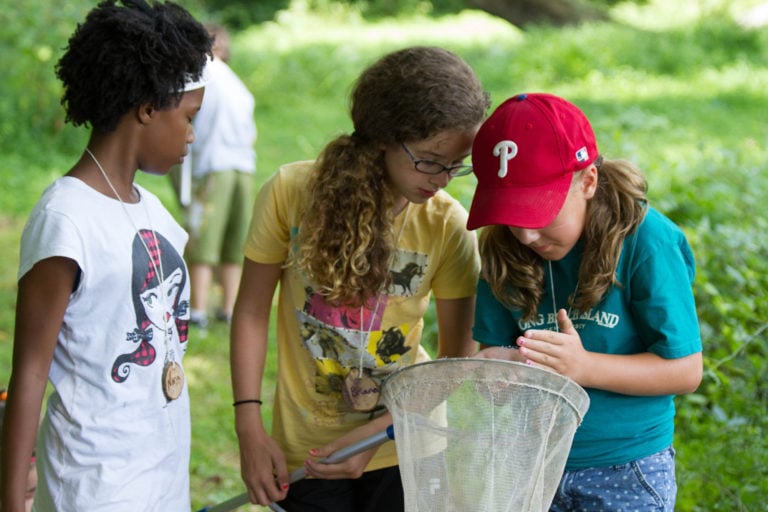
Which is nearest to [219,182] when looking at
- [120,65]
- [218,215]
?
[218,215]

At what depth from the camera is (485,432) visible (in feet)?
6.37

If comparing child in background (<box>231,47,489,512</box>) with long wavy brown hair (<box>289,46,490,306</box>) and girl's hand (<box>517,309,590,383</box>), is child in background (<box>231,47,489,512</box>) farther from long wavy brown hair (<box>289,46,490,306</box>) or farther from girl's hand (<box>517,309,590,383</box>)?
girl's hand (<box>517,309,590,383</box>)

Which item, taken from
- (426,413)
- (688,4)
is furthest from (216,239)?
(688,4)

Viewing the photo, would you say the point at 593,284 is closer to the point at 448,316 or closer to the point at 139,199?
the point at 448,316

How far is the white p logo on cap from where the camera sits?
6.84ft

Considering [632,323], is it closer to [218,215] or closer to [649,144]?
[218,215]

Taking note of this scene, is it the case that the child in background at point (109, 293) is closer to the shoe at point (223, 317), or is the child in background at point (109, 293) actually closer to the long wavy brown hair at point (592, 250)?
the long wavy brown hair at point (592, 250)

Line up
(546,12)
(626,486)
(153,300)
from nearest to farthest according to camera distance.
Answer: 1. (626,486)
2. (153,300)
3. (546,12)

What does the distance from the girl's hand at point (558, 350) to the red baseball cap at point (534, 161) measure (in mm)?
245

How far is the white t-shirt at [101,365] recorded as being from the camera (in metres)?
2.16

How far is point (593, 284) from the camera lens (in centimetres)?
212

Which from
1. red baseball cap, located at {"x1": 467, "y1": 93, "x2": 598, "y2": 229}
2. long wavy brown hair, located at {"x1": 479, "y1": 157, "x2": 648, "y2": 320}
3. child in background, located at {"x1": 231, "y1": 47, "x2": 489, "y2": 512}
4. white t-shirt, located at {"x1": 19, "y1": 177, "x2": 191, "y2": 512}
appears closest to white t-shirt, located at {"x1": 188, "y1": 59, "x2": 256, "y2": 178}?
Result: child in background, located at {"x1": 231, "y1": 47, "x2": 489, "y2": 512}

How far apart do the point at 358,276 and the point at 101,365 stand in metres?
0.68

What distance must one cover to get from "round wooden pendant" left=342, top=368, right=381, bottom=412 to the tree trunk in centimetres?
1740
